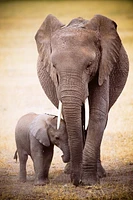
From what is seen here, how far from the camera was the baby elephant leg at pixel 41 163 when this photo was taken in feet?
8.12

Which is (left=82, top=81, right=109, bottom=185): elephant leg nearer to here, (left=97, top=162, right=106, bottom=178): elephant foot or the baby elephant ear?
(left=97, top=162, right=106, bottom=178): elephant foot

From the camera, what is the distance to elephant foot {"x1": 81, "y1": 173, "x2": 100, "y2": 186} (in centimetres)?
248

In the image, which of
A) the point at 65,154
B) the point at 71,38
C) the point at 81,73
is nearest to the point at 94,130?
the point at 65,154

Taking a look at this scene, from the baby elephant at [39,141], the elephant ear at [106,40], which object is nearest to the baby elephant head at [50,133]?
the baby elephant at [39,141]

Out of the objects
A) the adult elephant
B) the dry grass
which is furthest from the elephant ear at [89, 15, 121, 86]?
the dry grass

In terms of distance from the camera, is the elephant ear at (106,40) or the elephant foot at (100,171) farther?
the elephant foot at (100,171)

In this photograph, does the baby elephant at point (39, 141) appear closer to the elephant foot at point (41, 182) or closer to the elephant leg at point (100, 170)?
the elephant foot at point (41, 182)

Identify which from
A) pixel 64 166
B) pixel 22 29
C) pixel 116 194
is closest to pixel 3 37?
pixel 22 29

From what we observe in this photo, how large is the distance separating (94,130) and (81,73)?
0.90 ft

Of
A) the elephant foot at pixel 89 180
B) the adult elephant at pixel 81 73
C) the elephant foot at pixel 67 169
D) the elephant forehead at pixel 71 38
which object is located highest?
the elephant forehead at pixel 71 38

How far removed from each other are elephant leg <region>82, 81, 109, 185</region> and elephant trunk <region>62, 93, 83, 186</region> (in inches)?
3.0

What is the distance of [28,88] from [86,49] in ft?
1.15

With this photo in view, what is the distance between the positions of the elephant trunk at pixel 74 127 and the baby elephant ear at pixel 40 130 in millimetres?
151

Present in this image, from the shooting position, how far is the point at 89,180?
8.19 ft
